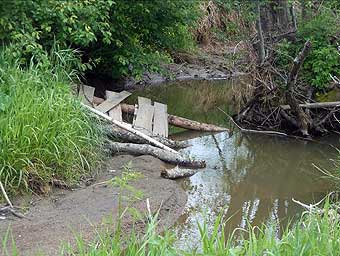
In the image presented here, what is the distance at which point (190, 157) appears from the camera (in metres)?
7.29

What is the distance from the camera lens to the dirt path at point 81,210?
15.0 feet

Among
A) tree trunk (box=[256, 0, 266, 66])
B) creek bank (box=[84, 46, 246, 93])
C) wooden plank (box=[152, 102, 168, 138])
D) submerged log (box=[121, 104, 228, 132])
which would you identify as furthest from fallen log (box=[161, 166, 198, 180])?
creek bank (box=[84, 46, 246, 93])

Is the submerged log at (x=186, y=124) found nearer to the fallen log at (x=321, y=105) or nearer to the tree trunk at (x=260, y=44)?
the tree trunk at (x=260, y=44)

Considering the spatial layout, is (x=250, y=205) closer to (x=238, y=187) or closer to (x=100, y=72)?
(x=238, y=187)

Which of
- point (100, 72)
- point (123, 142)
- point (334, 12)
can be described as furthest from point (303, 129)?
point (100, 72)

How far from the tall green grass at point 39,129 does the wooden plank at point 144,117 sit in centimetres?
153

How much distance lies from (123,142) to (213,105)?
13.2ft

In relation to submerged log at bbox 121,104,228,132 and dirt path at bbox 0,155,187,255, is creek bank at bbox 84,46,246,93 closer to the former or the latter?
submerged log at bbox 121,104,228,132

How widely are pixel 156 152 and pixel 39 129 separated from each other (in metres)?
1.90

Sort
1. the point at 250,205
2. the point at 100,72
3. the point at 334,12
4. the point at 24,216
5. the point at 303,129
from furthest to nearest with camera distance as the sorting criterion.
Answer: the point at 100,72 < the point at 334,12 < the point at 303,129 < the point at 250,205 < the point at 24,216

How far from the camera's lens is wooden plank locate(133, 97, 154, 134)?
8.01 metres

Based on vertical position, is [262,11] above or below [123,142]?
above

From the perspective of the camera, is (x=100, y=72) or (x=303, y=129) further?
(x=100, y=72)

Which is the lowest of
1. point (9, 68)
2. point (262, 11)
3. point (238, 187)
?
point (238, 187)
